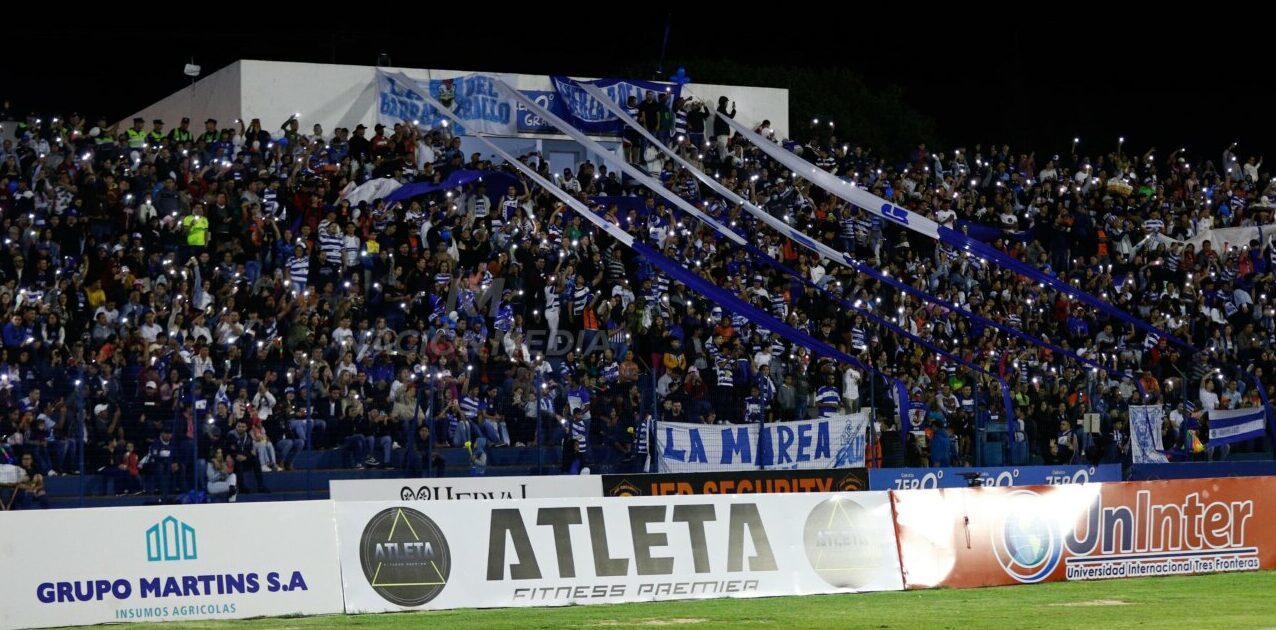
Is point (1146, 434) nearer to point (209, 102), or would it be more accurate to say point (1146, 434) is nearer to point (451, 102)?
point (451, 102)

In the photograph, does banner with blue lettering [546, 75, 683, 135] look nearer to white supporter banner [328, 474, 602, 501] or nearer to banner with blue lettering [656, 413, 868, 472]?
banner with blue lettering [656, 413, 868, 472]

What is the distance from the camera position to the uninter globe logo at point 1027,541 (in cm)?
1769

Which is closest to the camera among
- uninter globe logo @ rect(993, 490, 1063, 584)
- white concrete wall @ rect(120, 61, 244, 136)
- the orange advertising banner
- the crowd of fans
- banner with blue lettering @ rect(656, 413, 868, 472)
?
the orange advertising banner

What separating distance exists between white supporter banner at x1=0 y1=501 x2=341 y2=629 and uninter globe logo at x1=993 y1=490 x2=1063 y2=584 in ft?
24.1

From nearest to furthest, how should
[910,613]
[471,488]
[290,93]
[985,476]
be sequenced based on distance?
1. [910,613]
2. [471,488]
3. [985,476]
4. [290,93]

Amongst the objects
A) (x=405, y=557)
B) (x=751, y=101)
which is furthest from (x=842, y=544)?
(x=751, y=101)

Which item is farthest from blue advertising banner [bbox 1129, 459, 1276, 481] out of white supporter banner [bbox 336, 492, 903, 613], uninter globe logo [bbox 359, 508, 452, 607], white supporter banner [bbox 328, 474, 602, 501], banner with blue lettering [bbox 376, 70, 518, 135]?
uninter globe logo [bbox 359, 508, 452, 607]

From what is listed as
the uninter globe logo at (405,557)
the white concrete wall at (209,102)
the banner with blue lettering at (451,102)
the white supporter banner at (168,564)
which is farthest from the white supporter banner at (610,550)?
the white concrete wall at (209,102)

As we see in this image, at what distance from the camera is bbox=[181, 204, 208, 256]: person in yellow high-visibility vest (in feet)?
83.0

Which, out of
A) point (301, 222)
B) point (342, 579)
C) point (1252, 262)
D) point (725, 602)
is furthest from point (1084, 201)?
point (342, 579)

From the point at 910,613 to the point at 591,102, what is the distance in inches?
886

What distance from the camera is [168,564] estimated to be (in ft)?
46.9

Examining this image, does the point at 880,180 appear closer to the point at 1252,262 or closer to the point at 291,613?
the point at 1252,262

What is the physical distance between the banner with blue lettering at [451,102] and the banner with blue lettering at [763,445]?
11.6 m
